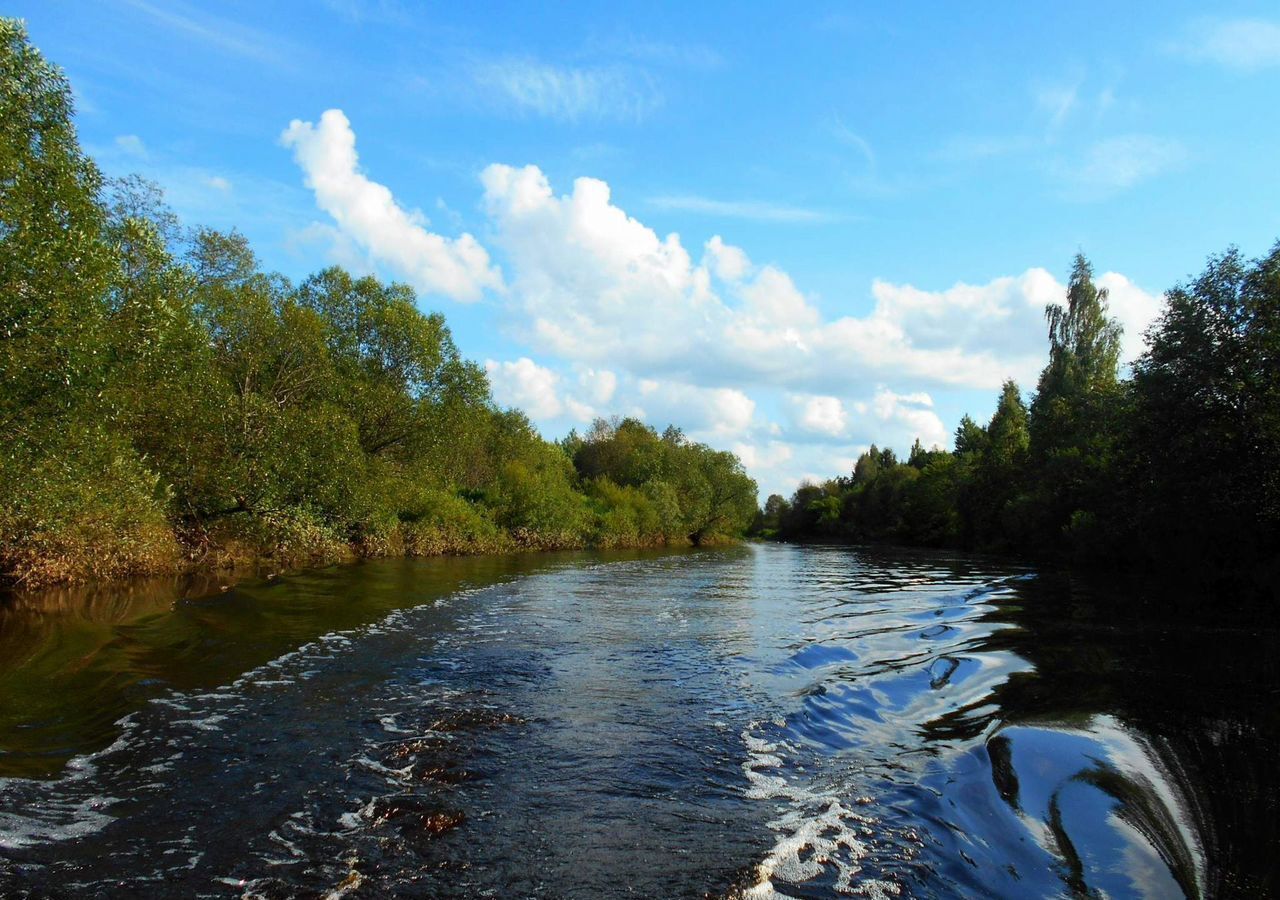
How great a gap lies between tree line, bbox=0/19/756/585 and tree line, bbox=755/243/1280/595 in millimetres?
29248

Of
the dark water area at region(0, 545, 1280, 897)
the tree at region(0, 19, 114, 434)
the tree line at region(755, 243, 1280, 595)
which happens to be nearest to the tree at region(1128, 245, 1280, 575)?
the tree line at region(755, 243, 1280, 595)

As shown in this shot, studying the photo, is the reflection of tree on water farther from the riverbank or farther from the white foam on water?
the riverbank

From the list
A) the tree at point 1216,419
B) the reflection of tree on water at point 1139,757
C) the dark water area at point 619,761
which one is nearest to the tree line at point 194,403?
the dark water area at point 619,761

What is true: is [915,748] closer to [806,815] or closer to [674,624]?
[806,815]

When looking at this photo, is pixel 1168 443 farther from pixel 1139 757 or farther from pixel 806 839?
pixel 806 839

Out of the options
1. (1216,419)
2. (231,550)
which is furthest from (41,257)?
(1216,419)

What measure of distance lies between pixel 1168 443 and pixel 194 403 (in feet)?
103

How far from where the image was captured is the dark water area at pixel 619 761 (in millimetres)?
5117

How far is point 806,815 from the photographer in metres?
6.23

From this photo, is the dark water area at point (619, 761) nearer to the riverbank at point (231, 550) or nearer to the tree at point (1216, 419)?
the riverbank at point (231, 550)

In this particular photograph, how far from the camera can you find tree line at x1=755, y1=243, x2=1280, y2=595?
69.9 feet

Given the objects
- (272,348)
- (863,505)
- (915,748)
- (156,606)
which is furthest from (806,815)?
(863,505)

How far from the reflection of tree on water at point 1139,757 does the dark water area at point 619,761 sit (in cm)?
4

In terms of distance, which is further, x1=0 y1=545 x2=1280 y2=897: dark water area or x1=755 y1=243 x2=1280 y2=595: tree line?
x1=755 y1=243 x2=1280 y2=595: tree line
